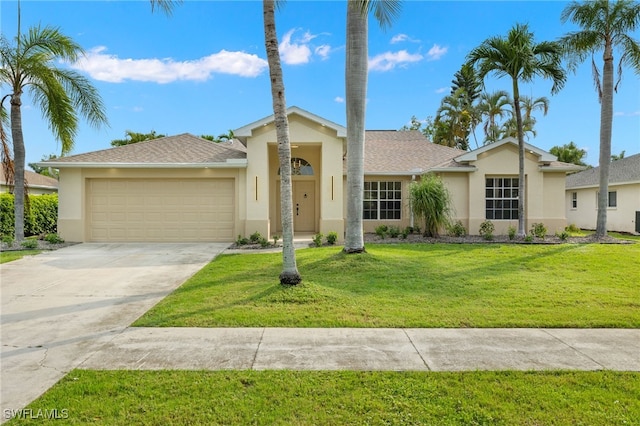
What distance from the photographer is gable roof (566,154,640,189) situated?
2052 centimetres

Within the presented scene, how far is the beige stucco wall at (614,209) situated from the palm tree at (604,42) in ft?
22.9

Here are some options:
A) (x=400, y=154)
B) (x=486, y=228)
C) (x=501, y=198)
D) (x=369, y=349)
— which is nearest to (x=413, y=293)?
(x=369, y=349)

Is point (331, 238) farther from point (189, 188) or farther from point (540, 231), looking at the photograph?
point (540, 231)

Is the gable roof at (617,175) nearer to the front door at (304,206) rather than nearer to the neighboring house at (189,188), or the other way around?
the neighboring house at (189,188)

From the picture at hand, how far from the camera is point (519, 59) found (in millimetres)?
14172

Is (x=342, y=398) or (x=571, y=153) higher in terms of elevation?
(x=571, y=153)

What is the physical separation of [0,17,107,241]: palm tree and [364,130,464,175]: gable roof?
12.2 m

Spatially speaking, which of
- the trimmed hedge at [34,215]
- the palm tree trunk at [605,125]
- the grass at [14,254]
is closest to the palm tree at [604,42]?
the palm tree trunk at [605,125]

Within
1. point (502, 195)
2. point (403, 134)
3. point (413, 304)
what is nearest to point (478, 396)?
point (413, 304)

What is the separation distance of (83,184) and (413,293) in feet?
45.3

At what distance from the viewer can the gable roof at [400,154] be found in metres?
18.3

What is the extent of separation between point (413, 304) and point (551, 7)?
1585 cm

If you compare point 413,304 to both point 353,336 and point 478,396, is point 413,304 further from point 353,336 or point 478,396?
point 478,396

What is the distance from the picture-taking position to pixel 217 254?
1227 cm
